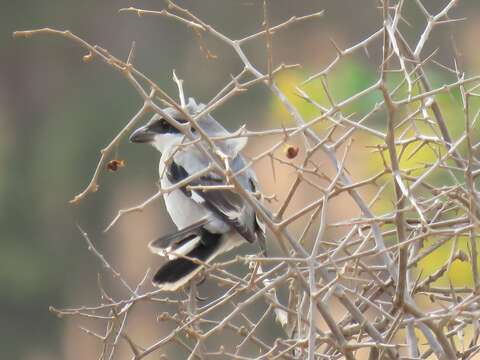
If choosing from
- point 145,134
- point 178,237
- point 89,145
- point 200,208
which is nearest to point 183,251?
point 178,237

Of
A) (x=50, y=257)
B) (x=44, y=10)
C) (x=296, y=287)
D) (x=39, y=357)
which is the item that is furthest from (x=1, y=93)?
(x=296, y=287)

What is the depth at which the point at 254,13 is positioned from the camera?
12383 millimetres

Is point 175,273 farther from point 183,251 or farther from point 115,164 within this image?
point 115,164

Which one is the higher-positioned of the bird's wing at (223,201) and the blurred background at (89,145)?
the bird's wing at (223,201)

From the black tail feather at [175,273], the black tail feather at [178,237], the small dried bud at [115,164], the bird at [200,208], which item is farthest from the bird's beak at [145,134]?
the small dried bud at [115,164]

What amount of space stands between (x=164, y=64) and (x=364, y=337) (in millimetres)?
9930

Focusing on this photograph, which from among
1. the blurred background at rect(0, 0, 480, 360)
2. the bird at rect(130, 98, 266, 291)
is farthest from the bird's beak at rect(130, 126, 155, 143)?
the blurred background at rect(0, 0, 480, 360)

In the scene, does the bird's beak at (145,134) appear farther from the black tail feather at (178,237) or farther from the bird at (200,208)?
the black tail feather at (178,237)

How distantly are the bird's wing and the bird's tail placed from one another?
0.09 metres

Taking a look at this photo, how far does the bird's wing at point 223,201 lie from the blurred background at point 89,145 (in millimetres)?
7361

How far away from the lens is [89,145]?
1227 cm

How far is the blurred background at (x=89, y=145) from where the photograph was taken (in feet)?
39.8

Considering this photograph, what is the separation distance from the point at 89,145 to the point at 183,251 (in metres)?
8.69

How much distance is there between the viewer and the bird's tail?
3.32 m
